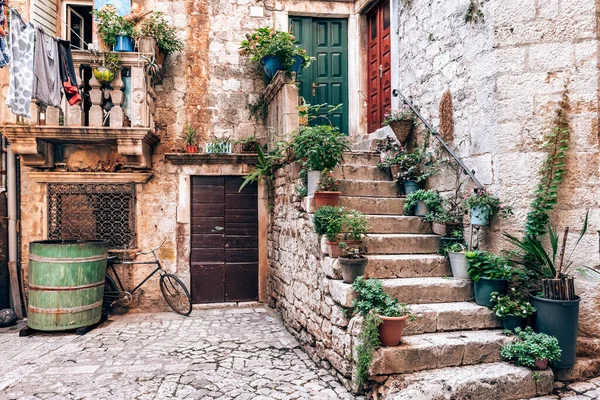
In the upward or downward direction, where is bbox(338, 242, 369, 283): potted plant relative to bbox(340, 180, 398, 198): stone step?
downward

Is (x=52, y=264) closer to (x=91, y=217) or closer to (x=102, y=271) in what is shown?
(x=102, y=271)

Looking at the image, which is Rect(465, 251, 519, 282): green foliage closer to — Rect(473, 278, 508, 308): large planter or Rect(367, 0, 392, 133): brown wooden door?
Rect(473, 278, 508, 308): large planter

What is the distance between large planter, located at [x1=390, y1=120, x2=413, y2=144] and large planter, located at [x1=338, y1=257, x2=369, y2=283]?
2401 millimetres

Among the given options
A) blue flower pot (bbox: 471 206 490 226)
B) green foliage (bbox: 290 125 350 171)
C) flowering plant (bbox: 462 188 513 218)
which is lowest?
blue flower pot (bbox: 471 206 490 226)

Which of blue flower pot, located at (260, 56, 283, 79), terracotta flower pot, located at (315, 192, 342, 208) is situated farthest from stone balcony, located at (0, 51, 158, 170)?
terracotta flower pot, located at (315, 192, 342, 208)

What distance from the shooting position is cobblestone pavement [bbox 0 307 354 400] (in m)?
3.31

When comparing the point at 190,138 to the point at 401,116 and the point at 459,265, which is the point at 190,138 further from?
the point at 459,265

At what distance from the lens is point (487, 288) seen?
356 centimetres

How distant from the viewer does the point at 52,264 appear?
493cm

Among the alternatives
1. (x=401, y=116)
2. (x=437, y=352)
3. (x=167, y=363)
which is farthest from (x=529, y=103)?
(x=167, y=363)

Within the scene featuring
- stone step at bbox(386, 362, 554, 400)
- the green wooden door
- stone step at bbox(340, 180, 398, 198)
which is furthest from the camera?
the green wooden door

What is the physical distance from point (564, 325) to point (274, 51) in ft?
16.2

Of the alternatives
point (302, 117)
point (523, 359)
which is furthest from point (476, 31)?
point (523, 359)

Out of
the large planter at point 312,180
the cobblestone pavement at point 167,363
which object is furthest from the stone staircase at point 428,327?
the cobblestone pavement at point 167,363
